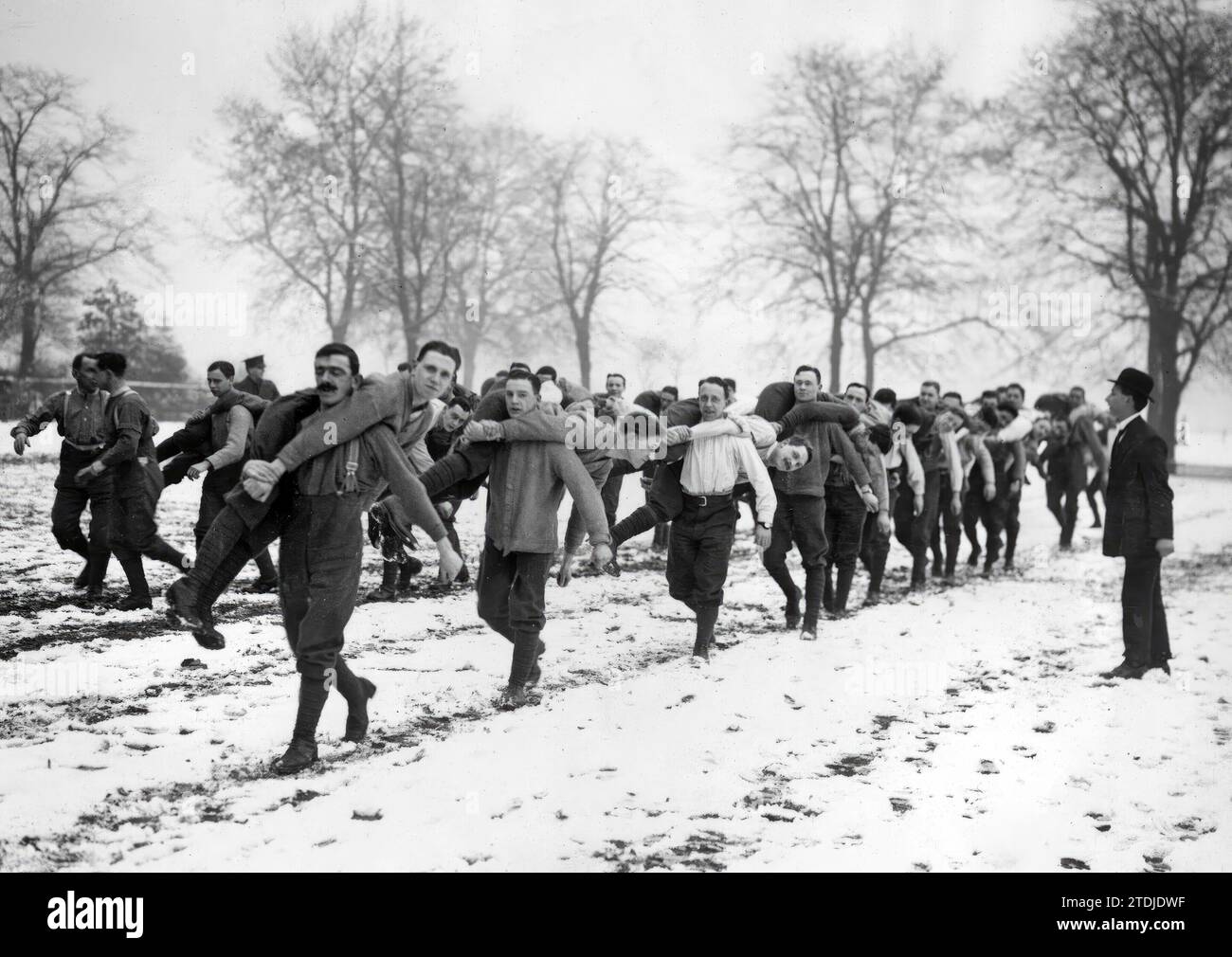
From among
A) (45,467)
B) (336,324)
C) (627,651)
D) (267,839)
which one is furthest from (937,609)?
(336,324)

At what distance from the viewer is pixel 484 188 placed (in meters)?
27.5

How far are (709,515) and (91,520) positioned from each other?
513 cm

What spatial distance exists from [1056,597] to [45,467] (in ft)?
52.0

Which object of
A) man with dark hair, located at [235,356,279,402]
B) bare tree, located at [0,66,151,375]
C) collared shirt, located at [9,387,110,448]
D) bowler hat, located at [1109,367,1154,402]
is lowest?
collared shirt, located at [9,387,110,448]

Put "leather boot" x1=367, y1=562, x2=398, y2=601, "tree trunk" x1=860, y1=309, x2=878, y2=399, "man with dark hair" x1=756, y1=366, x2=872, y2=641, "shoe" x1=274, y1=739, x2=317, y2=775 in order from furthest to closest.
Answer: "tree trunk" x1=860, y1=309, x2=878, y2=399 < "leather boot" x1=367, y1=562, x2=398, y2=601 < "man with dark hair" x1=756, y1=366, x2=872, y2=641 < "shoe" x1=274, y1=739, x2=317, y2=775

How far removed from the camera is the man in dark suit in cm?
706

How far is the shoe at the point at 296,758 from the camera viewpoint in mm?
4777

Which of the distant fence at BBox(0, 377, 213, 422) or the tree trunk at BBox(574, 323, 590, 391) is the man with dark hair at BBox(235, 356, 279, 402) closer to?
the distant fence at BBox(0, 377, 213, 422)

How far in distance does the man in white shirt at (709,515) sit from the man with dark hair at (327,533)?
2.81m

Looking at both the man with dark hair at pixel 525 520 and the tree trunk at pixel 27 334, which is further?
the tree trunk at pixel 27 334

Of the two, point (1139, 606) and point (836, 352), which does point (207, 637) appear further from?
point (836, 352)

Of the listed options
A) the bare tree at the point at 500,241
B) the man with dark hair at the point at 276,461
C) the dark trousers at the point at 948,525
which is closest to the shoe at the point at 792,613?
the dark trousers at the point at 948,525

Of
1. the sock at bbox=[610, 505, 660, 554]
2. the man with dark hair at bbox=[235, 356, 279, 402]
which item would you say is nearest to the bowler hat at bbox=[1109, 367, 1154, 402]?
the sock at bbox=[610, 505, 660, 554]

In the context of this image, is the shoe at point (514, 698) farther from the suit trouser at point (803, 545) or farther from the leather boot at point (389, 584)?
the leather boot at point (389, 584)
